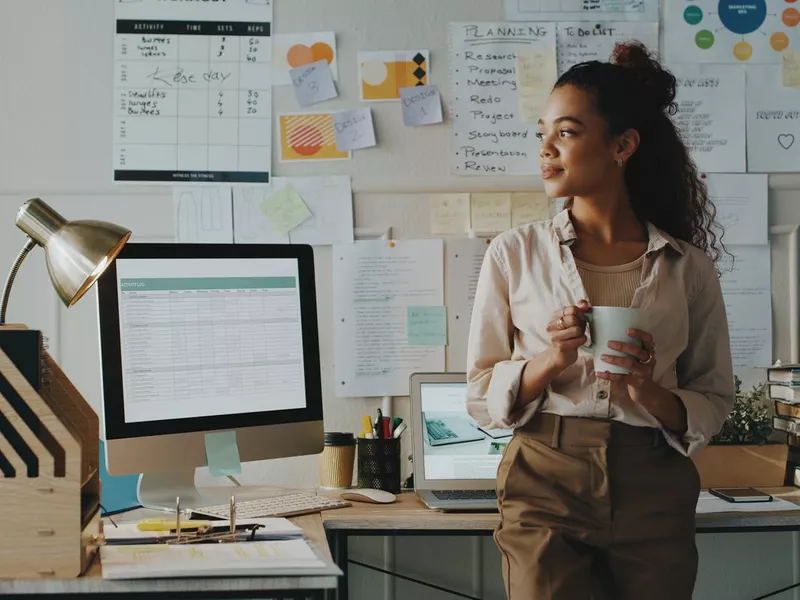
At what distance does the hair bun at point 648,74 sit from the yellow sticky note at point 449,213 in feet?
2.26

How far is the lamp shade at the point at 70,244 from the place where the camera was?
122 cm

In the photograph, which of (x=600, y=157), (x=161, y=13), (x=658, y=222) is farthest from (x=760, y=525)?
(x=161, y=13)

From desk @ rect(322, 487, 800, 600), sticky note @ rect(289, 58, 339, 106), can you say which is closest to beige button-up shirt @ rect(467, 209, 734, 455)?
desk @ rect(322, 487, 800, 600)

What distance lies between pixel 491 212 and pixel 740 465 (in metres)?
0.85

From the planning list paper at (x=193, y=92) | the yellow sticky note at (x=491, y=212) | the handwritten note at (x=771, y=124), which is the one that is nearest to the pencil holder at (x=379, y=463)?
the yellow sticky note at (x=491, y=212)

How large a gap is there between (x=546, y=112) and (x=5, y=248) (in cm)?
141

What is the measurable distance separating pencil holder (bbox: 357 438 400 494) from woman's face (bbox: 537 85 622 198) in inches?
30.2

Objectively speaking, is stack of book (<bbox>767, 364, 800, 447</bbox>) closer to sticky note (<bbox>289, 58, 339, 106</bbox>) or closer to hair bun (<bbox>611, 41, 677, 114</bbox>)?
hair bun (<bbox>611, 41, 677, 114</bbox>)

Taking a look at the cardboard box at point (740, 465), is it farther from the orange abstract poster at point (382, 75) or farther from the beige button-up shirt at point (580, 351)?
the orange abstract poster at point (382, 75)

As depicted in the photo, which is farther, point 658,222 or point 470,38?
point 470,38

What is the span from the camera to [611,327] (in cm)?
129

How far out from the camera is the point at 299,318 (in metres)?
1.87

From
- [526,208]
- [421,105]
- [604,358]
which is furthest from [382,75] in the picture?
[604,358]

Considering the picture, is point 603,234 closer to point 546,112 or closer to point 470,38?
point 546,112
